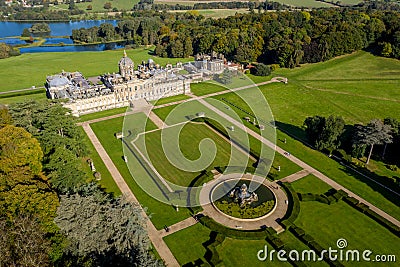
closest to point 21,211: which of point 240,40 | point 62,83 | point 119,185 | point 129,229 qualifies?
point 129,229

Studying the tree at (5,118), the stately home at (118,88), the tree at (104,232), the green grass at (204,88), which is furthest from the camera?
the green grass at (204,88)

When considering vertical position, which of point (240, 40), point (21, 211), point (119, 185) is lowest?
point (119, 185)

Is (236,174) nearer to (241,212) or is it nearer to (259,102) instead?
(241,212)

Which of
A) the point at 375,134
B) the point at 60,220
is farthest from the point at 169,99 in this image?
the point at 60,220

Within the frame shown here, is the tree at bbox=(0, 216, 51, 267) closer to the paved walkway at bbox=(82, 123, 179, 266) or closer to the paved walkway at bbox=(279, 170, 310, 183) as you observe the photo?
the paved walkway at bbox=(82, 123, 179, 266)

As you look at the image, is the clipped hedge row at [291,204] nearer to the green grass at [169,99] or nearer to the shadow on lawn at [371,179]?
the shadow on lawn at [371,179]

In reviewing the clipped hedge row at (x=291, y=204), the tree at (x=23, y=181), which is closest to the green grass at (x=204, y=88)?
the clipped hedge row at (x=291, y=204)

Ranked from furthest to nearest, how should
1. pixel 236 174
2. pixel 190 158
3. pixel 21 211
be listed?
pixel 190 158, pixel 236 174, pixel 21 211

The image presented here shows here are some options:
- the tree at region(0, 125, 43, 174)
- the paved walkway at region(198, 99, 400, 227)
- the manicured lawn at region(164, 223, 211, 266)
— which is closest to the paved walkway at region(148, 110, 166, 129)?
the paved walkway at region(198, 99, 400, 227)
